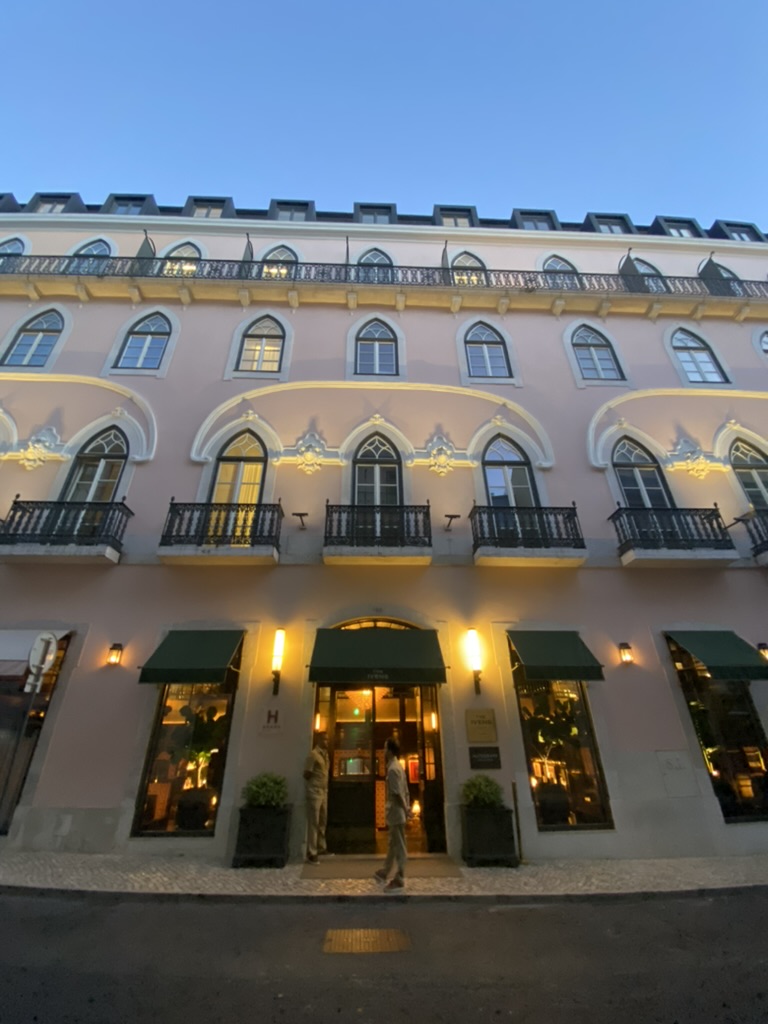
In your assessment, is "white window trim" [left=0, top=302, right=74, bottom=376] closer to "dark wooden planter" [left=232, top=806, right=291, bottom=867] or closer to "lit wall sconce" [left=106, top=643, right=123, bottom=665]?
"lit wall sconce" [left=106, top=643, right=123, bottom=665]

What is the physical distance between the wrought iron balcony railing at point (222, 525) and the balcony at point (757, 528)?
10.2 m

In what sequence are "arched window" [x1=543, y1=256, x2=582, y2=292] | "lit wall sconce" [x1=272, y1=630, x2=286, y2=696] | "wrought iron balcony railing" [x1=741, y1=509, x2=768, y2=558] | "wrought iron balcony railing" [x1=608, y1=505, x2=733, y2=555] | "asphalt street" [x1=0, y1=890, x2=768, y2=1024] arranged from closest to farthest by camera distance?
"asphalt street" [x1=0, y1=890, x2=768, y2=1024] < "lit wall sconce" [x1=272, y1=630, x2=286, y2=696] < "wrought iron balcony railing" [x1=608, y1=505, x2=733, y2=555] < "wrought iron balcony railing" [x1=741, y1=509, x2=768, y2=558] < "arched window" [x1=543, y1=256, x2=582, y2=292]

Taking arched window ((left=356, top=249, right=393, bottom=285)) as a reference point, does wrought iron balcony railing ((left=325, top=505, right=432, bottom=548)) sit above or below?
below

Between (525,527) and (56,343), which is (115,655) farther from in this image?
(56,343)

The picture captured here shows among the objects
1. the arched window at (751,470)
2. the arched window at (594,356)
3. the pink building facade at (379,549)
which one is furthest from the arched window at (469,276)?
the arched window at (751,470)

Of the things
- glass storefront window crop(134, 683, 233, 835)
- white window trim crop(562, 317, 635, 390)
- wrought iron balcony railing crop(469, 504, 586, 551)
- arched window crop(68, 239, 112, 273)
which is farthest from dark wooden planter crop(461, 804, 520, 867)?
arched window crop(68, 239, 112, 273)

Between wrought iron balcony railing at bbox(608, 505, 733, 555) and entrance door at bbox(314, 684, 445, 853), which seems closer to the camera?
entrance door at bbox(314, 684, 445, 853)

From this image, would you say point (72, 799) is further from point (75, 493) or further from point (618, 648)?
point (618, 648)

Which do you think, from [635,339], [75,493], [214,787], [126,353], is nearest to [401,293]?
[635,339]

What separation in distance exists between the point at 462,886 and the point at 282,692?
399cm

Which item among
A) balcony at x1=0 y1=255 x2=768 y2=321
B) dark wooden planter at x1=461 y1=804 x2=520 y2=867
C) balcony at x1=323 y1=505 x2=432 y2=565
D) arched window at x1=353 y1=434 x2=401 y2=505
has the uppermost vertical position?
balcony at x1=0 y1=255 x2=768 y2=321

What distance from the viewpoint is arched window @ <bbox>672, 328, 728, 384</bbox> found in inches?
483

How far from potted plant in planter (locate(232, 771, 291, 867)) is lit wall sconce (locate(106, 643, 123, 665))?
348 cm

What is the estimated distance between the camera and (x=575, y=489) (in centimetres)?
1013
